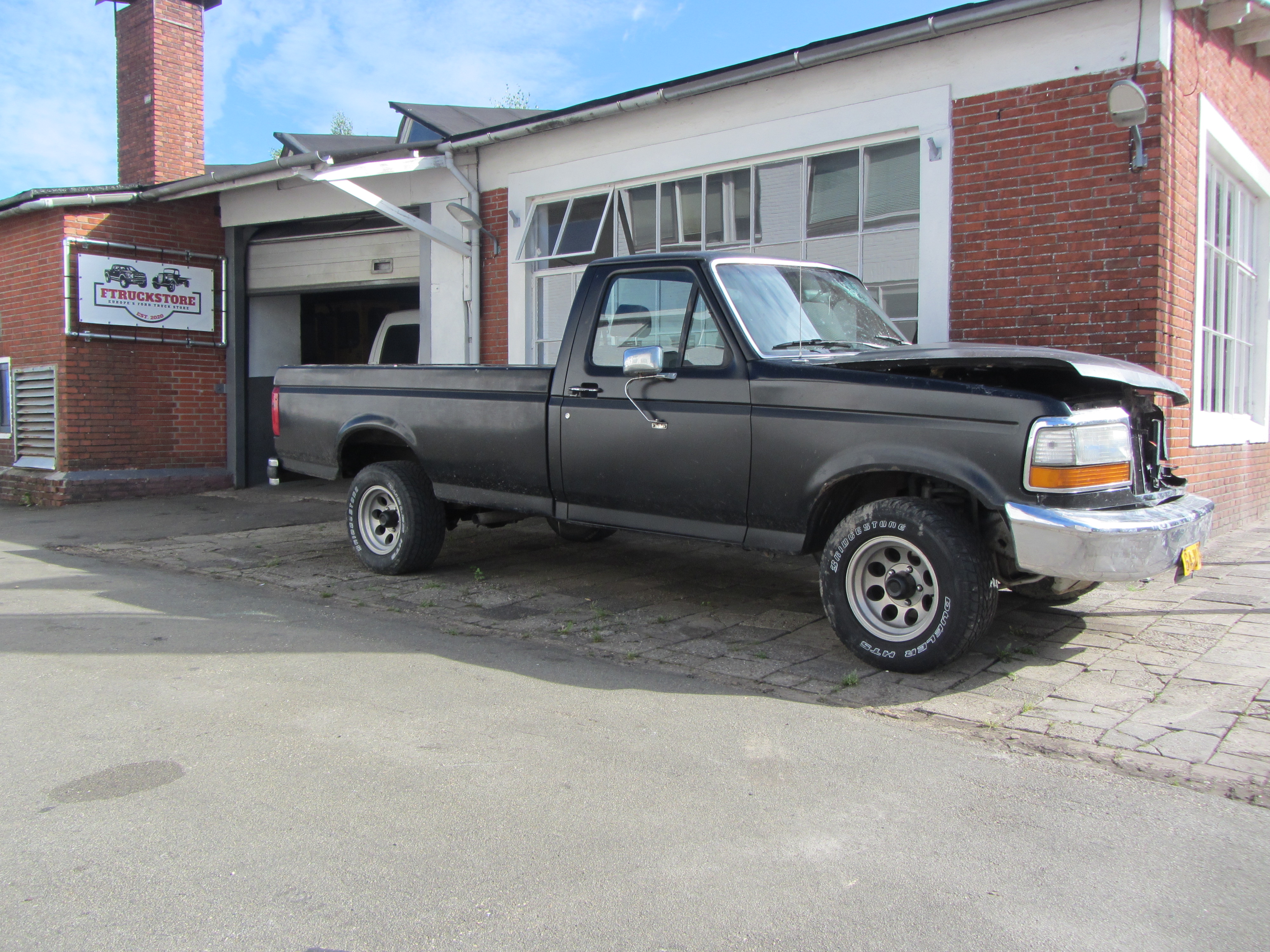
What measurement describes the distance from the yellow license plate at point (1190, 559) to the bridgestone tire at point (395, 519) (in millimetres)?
4420

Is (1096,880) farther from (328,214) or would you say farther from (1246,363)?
(328,214)

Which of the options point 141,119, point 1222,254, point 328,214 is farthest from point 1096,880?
point 141,119

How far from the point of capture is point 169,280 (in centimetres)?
1280

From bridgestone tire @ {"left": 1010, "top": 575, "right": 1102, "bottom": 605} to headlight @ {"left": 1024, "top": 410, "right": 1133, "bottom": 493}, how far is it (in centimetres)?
78

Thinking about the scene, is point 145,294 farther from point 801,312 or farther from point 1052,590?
point 1052,590

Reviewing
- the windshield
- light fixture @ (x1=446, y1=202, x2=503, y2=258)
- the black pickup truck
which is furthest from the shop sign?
the windshield

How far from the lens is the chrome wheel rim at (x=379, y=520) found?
6.85m

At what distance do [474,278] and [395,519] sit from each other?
185 inches

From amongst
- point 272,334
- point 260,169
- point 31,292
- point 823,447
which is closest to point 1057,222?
point 823,447

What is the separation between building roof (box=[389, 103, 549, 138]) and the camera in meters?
11.6

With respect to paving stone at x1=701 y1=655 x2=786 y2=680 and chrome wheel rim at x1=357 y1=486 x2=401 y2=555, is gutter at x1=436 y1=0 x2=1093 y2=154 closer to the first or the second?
chrome wheel rim at x1=357 y1=486 x2=401 y2=555

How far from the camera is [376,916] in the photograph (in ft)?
8.05

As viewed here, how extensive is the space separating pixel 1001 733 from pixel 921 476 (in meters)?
1.33

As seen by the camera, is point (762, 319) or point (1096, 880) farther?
point (762, 319)
